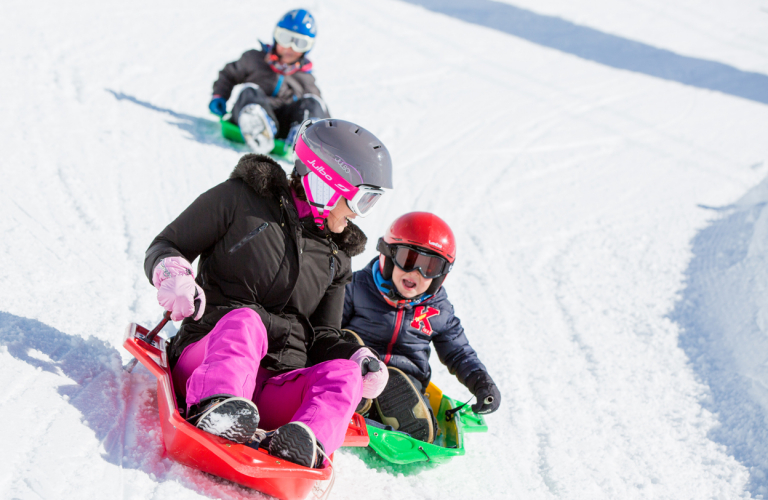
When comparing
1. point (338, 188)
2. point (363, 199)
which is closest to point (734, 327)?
point (363, 199)

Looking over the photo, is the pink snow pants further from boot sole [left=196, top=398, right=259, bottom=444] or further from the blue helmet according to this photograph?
the blue helmet

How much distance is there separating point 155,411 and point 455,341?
148cm

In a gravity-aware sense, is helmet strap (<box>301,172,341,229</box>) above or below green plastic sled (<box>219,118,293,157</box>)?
above

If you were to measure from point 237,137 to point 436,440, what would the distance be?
372cm

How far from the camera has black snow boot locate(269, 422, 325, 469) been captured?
6.58ft

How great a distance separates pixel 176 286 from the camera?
2.11 metres

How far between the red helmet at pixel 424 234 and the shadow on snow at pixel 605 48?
959 centimetres

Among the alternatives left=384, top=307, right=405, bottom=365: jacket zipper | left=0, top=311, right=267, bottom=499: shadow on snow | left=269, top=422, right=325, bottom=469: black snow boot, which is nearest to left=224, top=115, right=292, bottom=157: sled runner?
left=384, top=307, right=405, bottom=365: jacket zipper

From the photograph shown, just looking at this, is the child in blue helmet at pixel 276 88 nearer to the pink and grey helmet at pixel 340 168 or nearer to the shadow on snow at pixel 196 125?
the shadow on snow at pixel 196 125

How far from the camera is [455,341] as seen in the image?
10.7 ft

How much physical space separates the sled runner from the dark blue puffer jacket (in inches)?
108

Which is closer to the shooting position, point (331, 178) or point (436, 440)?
point (331, 178)

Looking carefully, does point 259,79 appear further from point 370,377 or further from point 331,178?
point 370,377

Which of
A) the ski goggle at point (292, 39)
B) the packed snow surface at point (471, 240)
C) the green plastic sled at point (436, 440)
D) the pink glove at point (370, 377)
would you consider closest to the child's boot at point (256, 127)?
the packed snow surface at point (471, 240)
